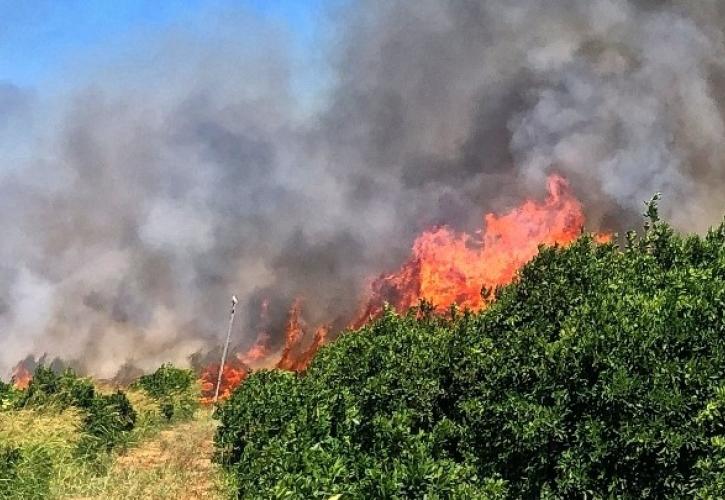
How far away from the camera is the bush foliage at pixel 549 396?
6520 millimetres

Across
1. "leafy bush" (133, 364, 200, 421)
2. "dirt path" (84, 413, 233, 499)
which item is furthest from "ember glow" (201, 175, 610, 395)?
"dirt path" (84, 413, 233, 499)

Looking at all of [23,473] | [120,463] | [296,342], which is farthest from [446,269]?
[23,473]

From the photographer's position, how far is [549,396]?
25.0ft

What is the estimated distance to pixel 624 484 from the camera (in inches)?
264

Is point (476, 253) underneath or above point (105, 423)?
above

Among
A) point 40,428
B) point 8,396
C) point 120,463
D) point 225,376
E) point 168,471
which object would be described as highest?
point 225,376

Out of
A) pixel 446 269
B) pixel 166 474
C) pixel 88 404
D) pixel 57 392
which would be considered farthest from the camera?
pixel 446 269

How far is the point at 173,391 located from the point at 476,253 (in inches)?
762

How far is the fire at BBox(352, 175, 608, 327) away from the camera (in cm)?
Result: 3650

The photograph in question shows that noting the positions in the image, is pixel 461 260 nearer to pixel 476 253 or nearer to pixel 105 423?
pixel 476 253

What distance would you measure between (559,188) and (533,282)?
32731 mm

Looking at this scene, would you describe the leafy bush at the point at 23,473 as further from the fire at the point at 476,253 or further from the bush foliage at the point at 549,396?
the fire at the point at 476,253

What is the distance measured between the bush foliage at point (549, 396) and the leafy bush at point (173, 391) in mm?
13785

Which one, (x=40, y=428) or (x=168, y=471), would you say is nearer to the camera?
(x=168, y=471)
